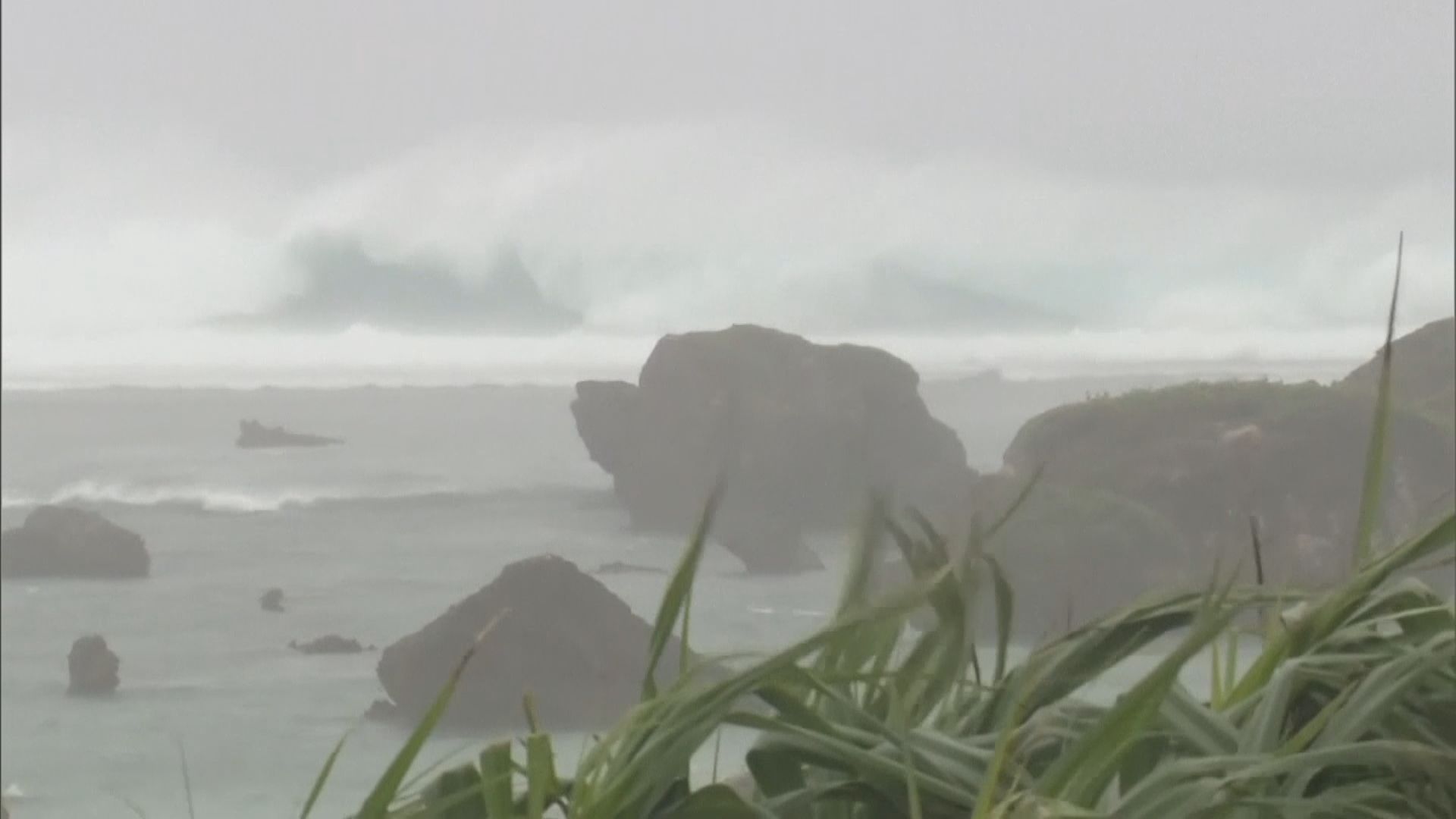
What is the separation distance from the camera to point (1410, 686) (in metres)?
0.26

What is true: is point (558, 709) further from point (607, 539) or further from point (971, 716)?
point (971, 716)

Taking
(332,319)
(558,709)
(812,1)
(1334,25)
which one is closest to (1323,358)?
(1334,25)

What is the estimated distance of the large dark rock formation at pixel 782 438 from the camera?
3.71 feet

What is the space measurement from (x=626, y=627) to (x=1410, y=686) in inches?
37.0

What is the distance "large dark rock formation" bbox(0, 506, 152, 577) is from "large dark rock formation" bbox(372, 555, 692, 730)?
0.36 meters

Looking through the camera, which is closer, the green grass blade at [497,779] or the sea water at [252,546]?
the green grass blade at [497,779]

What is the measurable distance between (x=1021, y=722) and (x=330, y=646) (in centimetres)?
120

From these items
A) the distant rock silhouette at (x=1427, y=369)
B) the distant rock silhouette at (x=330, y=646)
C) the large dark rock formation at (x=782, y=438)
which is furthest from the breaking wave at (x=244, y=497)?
the distant rock silhouette at (x=1427, y=369)

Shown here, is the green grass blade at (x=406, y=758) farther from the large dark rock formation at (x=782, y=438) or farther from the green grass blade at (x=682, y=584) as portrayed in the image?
the large dark rock formation at (x=782, y=438)

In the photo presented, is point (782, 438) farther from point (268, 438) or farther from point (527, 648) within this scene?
point (268, 438)

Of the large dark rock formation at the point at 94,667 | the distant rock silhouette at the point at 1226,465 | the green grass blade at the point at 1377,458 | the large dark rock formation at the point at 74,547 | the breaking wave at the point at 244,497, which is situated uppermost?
the green grass blade at the point at 1377,458

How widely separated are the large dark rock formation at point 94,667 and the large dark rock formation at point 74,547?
64 millimetres

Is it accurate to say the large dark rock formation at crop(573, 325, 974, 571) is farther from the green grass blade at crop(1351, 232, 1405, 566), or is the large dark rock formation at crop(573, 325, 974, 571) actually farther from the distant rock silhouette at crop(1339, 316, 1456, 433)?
the green grass blade at crop(1351, 232, 1405, 566)

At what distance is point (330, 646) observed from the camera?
1.41 metres
